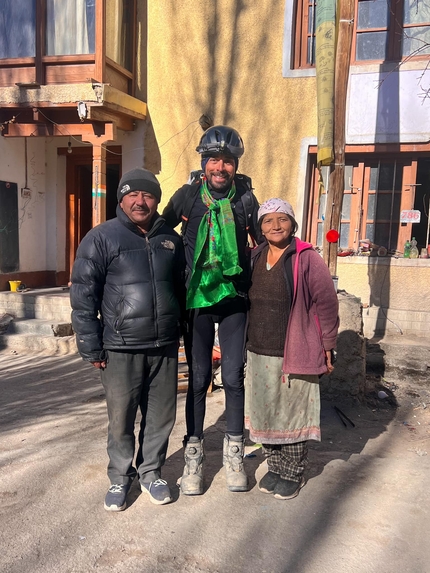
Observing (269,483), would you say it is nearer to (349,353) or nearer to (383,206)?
(349,353)

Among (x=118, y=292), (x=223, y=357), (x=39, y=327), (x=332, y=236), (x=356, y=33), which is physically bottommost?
(x=39, y=327)

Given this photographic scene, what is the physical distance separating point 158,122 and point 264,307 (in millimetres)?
6206

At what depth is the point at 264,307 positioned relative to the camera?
2939mm

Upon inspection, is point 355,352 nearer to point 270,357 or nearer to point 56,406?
point 270,357

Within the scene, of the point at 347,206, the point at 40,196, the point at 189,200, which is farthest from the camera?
the point at 40,196

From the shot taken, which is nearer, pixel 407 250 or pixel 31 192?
pixel 407 250

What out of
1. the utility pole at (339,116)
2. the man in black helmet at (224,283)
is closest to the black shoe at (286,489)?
the man in black helmet at (224,283)

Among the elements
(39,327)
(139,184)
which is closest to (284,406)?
(139,184)

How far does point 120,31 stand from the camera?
8.09 metres

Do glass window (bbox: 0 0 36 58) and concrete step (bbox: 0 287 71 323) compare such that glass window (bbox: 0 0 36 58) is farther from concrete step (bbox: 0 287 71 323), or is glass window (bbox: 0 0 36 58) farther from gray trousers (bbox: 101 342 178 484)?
gray trousers (bbox: 101 342 178 484)

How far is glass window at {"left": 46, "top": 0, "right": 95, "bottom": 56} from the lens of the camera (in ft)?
26.0

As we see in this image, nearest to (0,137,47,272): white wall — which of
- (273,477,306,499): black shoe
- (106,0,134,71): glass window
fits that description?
(106,0,134,71): glass window

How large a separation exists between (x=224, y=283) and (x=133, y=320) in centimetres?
58

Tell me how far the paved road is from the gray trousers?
222mm
